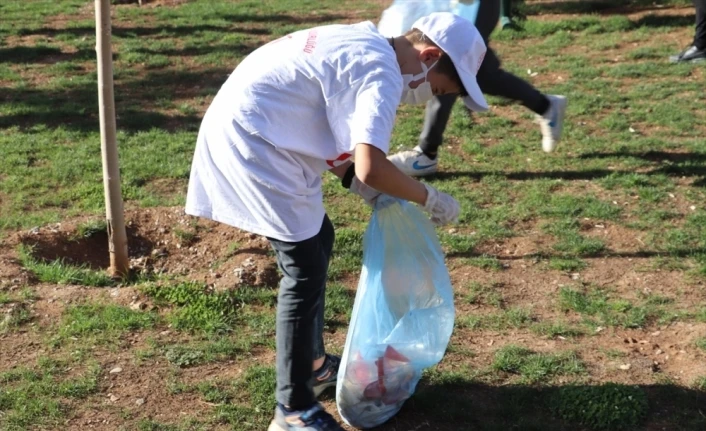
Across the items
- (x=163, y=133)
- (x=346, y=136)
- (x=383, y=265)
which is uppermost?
(x=346, y=136)

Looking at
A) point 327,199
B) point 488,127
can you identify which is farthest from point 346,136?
point 488,127

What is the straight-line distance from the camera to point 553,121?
18.1 feet

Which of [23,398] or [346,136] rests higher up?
[346,136]

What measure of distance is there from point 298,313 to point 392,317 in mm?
397

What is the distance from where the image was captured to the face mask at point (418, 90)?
2694 mm

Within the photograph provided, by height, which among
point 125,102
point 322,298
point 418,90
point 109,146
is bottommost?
point 125,102

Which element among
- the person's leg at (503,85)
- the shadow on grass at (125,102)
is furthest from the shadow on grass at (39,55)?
the person's leg at (503,85)

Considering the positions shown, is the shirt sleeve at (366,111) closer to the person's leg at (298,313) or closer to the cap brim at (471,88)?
the cap brim at (471,88)

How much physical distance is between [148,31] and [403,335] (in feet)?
24.8

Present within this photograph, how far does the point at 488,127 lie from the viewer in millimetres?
6453

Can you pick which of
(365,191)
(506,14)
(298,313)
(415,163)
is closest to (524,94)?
(415,163)

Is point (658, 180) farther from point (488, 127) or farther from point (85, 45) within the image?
point (85, 45)

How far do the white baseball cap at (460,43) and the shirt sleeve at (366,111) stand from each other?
0.23m

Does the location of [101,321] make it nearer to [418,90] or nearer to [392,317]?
[392,317]
